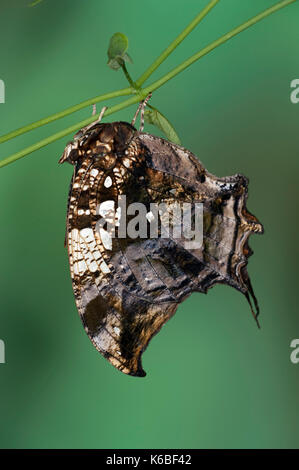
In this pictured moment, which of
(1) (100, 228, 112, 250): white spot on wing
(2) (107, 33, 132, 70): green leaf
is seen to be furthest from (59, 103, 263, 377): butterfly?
(2) (107, 33, 132, 70): green leaf

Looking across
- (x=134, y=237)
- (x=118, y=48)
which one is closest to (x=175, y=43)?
(x=118, y=48)

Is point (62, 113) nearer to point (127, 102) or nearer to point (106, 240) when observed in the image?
point (127, 102)

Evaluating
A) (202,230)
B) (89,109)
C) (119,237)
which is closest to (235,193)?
(202,230)

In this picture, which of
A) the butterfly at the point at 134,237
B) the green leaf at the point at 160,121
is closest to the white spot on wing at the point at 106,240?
the butterfly at the point at 134,237

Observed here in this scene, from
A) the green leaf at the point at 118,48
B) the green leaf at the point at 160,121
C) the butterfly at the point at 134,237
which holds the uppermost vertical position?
the green leaf at the point at 118,48

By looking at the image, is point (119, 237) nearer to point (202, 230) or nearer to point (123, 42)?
point (202, 230)

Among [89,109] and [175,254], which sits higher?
[89,109]

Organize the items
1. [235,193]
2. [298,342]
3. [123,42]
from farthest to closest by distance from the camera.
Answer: [298,342] → [235,193] → [123,42]

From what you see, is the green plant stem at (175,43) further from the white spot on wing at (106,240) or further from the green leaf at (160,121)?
the white spot on wing at (106,240)
